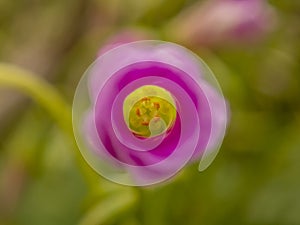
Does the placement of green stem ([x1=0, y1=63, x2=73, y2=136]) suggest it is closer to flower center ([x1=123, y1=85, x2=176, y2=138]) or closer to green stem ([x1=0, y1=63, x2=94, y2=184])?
green stem ([x1=0, y1=63, x2=94, y2=184])

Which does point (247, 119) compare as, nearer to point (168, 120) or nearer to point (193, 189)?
point (193, 189)

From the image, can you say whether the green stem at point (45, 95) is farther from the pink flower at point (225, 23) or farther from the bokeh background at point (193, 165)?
the pink flower at point (225, 23)

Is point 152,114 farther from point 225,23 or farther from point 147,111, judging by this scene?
point 225,23

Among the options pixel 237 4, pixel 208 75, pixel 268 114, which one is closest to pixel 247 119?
pixel 268 114

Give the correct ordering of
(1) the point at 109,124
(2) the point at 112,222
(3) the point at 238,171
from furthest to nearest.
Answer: (3) the point at 238,171, (2) the point at 112,222, (1) the point at 109,124

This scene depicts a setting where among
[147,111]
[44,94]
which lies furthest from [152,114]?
[44,94]
